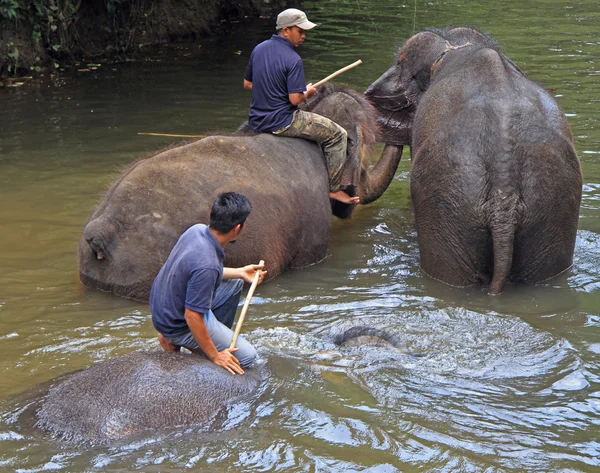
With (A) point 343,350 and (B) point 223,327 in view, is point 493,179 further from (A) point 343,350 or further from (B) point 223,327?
(B) point 223,327

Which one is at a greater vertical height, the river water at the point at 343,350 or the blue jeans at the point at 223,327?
the blue jeans at the point at 223,327

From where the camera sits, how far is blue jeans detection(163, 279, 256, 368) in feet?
15.4

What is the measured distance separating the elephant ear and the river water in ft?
3.73

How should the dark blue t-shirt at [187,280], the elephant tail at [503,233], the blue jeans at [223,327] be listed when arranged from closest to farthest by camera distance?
the dark blue t-shirt at [187,280] < the blue jeans at [223,327] < the elephant tail at [503,233]

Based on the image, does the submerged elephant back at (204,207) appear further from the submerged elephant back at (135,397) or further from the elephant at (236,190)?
the submerged elephant back at (135,397)

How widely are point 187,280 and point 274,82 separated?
279 cm

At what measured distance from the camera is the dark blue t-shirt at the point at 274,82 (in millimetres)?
6809

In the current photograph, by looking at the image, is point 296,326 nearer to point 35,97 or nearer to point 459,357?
point 459,357

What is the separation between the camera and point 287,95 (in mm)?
6938

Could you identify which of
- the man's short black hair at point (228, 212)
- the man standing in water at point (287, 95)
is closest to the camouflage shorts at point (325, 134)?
the man standing in water at point (287, 95)

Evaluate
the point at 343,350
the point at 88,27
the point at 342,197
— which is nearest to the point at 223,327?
the point at 343,350

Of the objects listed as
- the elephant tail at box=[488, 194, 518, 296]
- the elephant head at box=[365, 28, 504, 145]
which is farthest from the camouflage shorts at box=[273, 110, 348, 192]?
the elephant tail at box=[488, 194, 518, 296]

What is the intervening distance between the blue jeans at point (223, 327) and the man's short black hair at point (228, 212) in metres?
0.47

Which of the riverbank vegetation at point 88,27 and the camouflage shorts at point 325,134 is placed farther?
the riverbank vegetation at point 88,27
